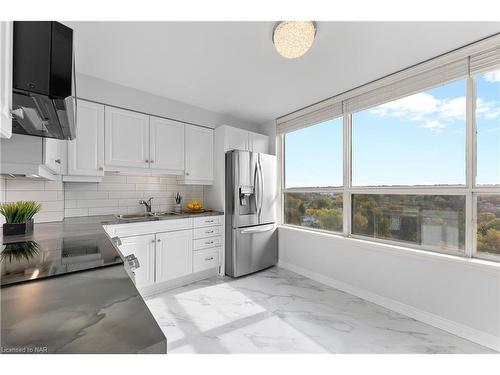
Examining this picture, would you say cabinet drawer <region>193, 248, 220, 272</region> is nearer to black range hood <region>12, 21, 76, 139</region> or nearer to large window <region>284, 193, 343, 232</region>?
large window <region>284, 193, 343, 232</region>

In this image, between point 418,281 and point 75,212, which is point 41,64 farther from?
point 418,281

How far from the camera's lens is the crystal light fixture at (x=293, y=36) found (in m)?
1.60

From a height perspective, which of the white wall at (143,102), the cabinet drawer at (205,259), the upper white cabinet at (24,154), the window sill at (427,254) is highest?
the white wall at (143,102)

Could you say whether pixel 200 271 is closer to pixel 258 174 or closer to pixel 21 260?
pixel 258 174

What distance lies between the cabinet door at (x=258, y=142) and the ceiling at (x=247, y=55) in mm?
779

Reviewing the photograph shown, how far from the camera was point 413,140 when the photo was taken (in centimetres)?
231

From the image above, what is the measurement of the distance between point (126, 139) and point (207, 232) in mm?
1507

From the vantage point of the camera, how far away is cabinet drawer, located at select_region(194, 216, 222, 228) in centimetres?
298

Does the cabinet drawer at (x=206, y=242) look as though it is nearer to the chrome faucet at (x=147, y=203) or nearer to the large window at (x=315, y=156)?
the chrome faucet at (x=147, y=203)

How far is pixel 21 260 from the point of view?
3.22 ft

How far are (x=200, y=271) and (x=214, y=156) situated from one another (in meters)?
1.62

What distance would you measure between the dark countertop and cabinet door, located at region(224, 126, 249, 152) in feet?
8.24

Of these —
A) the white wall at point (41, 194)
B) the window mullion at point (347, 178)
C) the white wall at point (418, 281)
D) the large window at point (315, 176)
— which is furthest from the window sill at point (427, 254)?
the white wall at point (41, 194)
